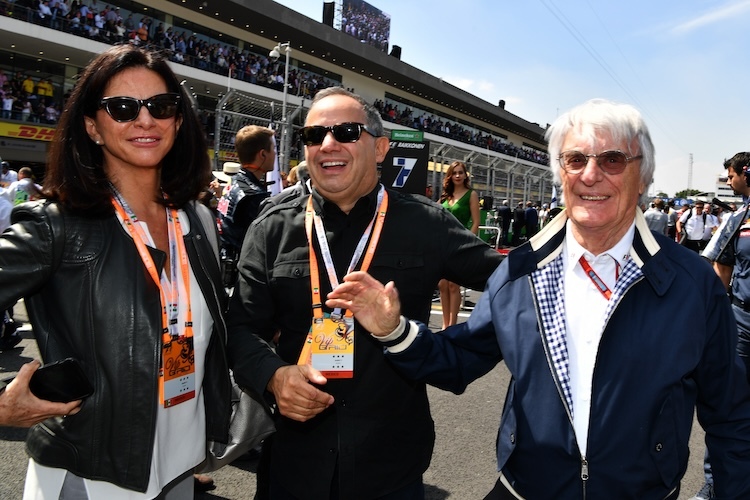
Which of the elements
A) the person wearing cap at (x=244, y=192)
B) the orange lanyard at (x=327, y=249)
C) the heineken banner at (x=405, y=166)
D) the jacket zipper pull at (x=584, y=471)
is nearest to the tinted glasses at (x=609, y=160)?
the orange lanyard at (x=327, y=249)

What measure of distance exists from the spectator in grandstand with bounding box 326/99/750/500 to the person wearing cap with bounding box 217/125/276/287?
106 inches

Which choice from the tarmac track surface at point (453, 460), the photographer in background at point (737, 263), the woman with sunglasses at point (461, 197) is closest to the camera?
the tarmac track surface at point (453, 460)

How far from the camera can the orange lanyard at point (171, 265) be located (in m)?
1.76

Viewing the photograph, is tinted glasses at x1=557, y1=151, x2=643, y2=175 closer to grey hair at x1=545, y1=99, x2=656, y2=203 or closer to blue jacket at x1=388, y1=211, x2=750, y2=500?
grey hair at x1=545, y1=99, x2=656, y2=203

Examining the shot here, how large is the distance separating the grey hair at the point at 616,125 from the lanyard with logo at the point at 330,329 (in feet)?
2.56

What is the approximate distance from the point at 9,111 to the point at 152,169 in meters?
24.8

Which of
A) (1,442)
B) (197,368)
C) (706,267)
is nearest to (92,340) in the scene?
(197,368)

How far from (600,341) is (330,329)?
898 millimetres

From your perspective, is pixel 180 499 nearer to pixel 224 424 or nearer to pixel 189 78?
pixel 224 424

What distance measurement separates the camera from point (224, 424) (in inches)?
78.0

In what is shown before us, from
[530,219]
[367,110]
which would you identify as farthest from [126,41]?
[367,110]

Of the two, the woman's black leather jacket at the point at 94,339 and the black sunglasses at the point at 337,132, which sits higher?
the black sunglasses at the point at 337,132

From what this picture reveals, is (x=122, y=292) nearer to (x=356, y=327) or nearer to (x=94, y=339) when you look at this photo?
(x=94, y=339)

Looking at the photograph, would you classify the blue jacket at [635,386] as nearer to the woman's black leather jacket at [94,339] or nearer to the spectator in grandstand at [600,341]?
the spectator in grandstand at [600,341]
